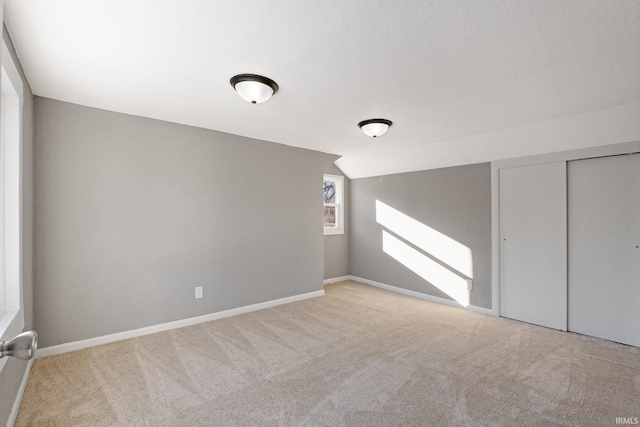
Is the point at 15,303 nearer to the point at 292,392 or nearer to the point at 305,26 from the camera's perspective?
the point at 292,392

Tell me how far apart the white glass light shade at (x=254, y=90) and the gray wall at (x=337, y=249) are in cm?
316

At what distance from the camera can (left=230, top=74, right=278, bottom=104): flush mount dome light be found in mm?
2295

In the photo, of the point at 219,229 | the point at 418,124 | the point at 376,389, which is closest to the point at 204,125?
the point at 219,229

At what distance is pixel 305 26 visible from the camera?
1756 millimetres

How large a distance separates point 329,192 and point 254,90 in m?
3.61

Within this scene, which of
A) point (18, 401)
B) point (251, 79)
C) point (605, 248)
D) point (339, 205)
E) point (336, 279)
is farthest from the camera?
point (339, 205)

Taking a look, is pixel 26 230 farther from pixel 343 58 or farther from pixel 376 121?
pixel 376 121

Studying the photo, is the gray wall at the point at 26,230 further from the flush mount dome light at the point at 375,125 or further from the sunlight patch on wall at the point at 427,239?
the sunlight patch on wall at the point at 427,239

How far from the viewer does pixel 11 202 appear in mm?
2041

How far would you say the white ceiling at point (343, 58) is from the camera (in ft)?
5.37

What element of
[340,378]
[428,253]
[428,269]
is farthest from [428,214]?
[340,378]

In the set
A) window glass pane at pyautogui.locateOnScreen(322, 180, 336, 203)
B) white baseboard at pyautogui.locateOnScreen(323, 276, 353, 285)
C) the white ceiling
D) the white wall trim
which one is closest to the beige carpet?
the white wall trim

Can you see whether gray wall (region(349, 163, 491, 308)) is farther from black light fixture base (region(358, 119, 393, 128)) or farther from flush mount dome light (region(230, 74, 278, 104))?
flush mount dome light (region(230, 74, 278, 104))

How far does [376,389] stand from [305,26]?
2.46 m
